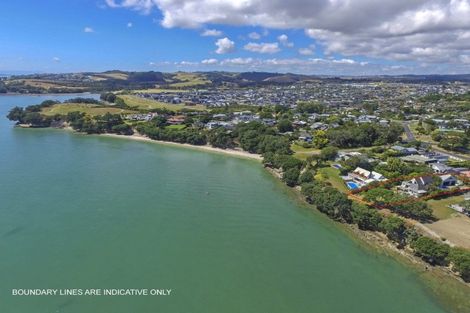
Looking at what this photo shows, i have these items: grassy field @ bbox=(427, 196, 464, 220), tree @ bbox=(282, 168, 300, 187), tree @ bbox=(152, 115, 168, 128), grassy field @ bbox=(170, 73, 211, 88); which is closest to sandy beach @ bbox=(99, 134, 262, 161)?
tree @ bbox=(152, 115, 168, 128)

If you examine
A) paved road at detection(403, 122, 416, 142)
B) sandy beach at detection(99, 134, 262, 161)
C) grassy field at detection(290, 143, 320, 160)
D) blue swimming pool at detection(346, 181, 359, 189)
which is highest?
paved road at detection(403, 122, 416, 142)

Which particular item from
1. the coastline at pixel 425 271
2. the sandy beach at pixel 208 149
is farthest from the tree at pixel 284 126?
the coastline at pixel 425 271

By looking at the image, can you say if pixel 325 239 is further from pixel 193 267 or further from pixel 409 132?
pixel 409 132

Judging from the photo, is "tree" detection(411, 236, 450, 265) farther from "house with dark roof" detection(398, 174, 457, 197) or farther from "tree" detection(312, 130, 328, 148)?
"tree" detection(312, 130, 328, 148)

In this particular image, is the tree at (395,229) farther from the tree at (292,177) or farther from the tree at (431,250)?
the tree at (292,177)

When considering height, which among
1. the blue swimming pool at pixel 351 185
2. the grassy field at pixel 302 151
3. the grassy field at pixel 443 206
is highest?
the blue swimming pool at pixel 351 185

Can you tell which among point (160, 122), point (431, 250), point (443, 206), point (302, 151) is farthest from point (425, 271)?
point (160, 122)
